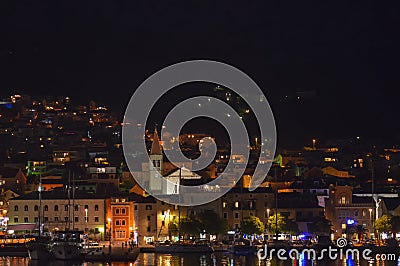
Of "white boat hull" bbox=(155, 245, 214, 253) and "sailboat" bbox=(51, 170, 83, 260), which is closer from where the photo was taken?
"sailboat" bbox=(51, 170, 83, 260)

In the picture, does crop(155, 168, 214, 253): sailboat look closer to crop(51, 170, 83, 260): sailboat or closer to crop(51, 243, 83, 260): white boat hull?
crop(51, 170, 83, 260): sailboat

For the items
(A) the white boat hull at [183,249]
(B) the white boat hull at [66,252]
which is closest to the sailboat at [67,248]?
(B) the white boat hull at [66,252]

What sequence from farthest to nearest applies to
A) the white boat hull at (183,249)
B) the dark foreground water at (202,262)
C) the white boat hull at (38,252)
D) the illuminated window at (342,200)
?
the illuminated window at (342,200), the white boat hull at (183,249), the white boat hull at (38,252), the dark foreground water at (202,262)

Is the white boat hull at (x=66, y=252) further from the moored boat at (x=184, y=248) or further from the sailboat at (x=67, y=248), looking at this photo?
the moored boat at (x=184, y=248)

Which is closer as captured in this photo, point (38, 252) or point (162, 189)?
point (38, 252)

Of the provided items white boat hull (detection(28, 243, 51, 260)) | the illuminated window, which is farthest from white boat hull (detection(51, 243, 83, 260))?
the illuminated window

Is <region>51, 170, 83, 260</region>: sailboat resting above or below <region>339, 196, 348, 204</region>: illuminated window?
below

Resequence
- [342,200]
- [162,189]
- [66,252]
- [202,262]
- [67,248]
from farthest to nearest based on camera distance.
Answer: [162,189]
[342,200]
[67,248]
[66,252]
[202,262]

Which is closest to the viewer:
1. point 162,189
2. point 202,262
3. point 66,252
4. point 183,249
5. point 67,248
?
point 202,262

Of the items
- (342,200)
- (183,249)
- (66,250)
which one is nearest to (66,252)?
(66,250)

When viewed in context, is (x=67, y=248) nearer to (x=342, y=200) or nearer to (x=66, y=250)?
(x=66, y=250)

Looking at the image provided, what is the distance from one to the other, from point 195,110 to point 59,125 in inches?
610

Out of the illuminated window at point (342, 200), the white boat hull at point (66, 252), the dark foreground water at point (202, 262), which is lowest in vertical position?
the dark foreground water at point (202, 262)

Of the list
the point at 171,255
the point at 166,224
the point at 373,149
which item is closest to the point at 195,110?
the point at 373,149
